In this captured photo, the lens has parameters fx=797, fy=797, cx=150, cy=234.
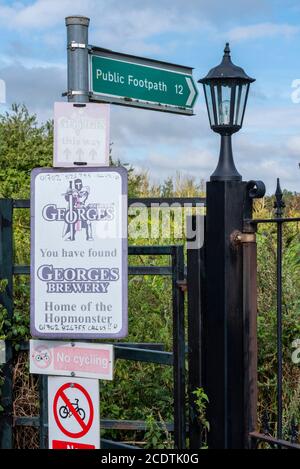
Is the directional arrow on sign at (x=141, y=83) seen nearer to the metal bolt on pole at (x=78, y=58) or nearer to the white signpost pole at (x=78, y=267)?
the metal bolt on pole at (x=78, y=58)

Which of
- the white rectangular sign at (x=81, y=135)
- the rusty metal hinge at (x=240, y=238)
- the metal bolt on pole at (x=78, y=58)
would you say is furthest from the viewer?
the metal bolt on pole at (x=78, y=58)

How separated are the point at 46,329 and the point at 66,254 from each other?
1.51ft

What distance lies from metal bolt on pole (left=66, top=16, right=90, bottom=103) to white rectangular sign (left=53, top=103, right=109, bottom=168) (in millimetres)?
690

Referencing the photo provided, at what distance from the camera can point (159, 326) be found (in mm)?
6352

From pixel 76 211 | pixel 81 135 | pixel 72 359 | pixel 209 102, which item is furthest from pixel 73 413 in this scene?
pixel 209 102

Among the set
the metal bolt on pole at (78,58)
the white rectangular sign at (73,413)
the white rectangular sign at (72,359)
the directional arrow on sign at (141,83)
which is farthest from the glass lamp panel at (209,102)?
the white rectangular sign at (73,413)

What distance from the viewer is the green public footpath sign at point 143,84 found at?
5742 millimetres

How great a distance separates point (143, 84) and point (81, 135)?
57.3 inches

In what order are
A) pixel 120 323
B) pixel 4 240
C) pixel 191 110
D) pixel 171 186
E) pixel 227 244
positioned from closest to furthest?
pixel 227 244 → pixel 120 323 → pixel 4 240 → pixel 191 110 → pixel 171 186

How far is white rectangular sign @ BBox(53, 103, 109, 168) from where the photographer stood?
4730mm

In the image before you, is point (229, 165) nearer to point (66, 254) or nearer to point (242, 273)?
point (242, 273)

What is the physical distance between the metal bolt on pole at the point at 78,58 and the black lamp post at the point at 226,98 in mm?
1171

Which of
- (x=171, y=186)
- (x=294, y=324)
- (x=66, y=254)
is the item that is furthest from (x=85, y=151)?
(x=171, y=186)

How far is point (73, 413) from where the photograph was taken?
4688 millimetres
